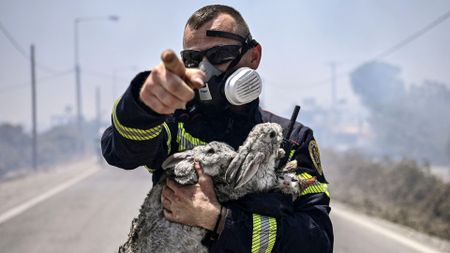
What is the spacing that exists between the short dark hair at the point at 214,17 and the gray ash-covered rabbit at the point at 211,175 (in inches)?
25.2

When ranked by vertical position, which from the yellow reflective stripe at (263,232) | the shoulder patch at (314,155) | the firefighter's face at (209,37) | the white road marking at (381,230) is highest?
the firefighter's face at (209,37)

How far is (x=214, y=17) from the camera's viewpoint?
225 centimetres

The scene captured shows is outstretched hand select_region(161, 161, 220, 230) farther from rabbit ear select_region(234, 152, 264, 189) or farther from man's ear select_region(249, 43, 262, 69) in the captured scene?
man's ear select_region(249, 43, 262, 69)

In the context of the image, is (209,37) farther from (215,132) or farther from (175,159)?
(175,159)

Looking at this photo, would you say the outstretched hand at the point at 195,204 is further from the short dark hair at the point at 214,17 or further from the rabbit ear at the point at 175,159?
the short dark hair at the point at 214,17

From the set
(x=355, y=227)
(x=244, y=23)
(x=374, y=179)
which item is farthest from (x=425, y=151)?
(x=244, y=23)

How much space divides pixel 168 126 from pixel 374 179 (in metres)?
15.6

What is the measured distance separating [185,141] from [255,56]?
636 mm

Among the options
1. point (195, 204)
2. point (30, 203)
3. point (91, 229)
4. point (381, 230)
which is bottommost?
point (30, 203)

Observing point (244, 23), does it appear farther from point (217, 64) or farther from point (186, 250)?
point (186, 250)

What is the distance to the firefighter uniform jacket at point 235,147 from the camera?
1776 millimetres

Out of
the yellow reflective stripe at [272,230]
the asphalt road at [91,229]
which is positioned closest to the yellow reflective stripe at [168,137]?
the yellow reflective stripe at [272,230]

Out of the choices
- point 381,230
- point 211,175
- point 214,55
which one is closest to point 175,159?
point 211,175

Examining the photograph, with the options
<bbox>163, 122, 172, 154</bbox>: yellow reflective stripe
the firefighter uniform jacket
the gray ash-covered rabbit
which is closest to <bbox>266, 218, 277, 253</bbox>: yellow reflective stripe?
the firefighter uniform jacket
